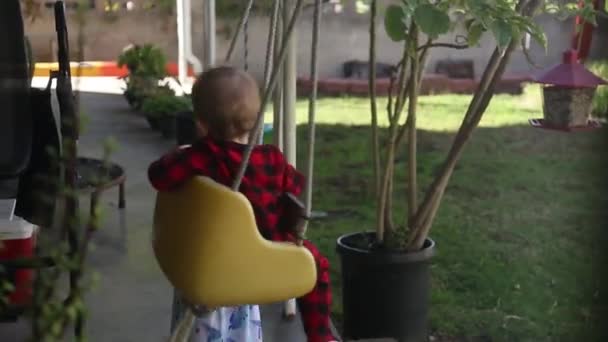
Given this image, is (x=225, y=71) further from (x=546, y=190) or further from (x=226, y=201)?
(x=546, y=190)

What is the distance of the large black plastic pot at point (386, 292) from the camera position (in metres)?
2.39

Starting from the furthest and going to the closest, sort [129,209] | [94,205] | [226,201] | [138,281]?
[129,209], [138,281], [226,201], [94,205]

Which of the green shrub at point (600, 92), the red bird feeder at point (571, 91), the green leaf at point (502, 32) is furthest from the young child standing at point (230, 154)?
the red bird feeder at point (571, 91)

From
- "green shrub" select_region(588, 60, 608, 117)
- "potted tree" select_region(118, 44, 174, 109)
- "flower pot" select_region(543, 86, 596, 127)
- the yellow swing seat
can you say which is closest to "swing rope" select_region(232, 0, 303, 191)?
the yellow swing seat

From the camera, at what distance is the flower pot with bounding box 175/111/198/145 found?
5.13 m

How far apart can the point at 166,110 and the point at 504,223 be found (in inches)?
110

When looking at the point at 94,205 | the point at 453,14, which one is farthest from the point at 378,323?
the point at 94,205

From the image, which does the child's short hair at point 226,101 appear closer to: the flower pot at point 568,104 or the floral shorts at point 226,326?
the floral shorts at point 226,326

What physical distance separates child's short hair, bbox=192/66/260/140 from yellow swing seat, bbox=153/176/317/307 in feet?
0.74

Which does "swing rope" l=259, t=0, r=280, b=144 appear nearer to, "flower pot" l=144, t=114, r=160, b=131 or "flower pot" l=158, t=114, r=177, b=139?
"flower pot" l=158, t=114, r=177, b=139

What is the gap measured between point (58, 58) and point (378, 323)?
1193mm

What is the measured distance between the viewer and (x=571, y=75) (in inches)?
101

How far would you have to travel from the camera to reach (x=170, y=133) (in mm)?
5961

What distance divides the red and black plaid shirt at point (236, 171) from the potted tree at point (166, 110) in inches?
160
